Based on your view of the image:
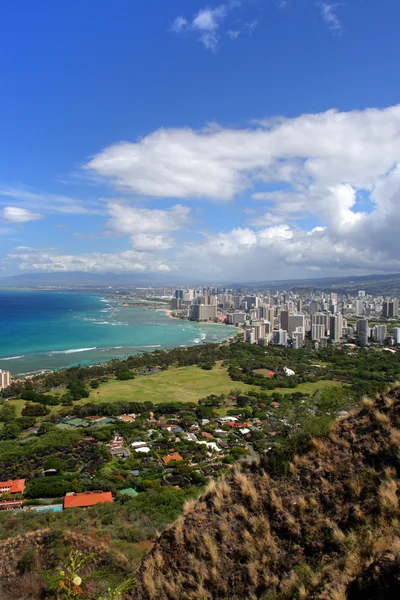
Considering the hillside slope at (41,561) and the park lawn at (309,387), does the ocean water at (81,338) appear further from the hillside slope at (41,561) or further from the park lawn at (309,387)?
the hillside slope at (41,561)

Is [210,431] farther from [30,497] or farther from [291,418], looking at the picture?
[291,418]

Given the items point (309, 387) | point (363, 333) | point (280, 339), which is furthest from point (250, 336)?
point (309, 387)

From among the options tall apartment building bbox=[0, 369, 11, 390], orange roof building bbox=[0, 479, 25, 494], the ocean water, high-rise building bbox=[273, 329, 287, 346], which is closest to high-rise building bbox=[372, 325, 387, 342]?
high-rise building bbox=[273, 329, 287, 346]

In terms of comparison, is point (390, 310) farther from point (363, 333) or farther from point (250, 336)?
point (250, 336)

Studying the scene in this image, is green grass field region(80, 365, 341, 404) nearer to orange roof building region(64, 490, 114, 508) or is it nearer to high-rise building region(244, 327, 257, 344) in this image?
orange roof building region(64, 490, 114, 508)

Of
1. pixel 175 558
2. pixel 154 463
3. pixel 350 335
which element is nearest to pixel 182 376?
pixel 154 463
